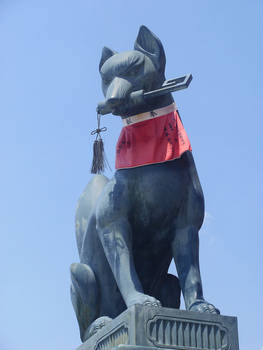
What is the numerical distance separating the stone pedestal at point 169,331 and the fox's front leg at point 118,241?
34 cm

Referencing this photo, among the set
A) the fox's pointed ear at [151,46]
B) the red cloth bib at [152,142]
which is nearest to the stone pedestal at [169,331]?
the red cloth bib at [152,142]

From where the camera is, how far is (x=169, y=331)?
479 cm

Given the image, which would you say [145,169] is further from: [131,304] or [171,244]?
[131,304]

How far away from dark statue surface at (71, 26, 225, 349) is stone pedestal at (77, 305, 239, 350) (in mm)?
153

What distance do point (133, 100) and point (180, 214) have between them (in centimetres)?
96

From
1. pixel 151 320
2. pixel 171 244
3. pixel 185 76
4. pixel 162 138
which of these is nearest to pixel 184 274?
pixel 171 244

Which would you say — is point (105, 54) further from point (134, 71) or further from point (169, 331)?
point (169, 331)

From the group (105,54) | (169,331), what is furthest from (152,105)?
(169,331)

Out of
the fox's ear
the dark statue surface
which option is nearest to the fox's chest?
the dark statue surface

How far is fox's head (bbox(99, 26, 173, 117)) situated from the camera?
5444 mm

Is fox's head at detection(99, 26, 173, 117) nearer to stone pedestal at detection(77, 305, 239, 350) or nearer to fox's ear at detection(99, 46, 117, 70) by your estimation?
fox's ear at detection(99, 46, 117, 70)

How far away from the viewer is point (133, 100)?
5.45 meters

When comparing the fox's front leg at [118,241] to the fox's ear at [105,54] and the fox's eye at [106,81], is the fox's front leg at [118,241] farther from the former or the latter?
the fox's ear at [105,54]

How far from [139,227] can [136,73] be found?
1206mm
